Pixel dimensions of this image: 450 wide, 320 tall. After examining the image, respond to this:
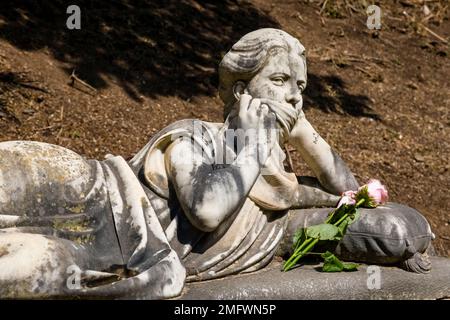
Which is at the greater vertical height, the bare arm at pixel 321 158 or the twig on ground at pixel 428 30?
the bare arm at pixel 321 158

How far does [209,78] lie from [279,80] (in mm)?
4580

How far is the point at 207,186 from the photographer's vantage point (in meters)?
4.30

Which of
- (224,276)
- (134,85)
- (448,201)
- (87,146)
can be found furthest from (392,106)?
A: (224,276)

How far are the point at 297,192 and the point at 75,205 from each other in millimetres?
1273

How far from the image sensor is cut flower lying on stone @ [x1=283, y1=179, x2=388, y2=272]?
4.67 meters

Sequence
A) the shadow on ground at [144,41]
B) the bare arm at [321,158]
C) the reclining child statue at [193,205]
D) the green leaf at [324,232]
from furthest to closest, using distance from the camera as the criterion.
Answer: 1. the shadow on ground at [144,41]
2. the bare arm at [321,158]
3. the green leaf at [324,232]
4. the reclining child statue at [193,205]

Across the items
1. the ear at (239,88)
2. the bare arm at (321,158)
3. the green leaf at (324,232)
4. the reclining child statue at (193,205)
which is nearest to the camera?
the reclining child statue at (193,205)

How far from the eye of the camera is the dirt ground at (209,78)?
8102 millimetres

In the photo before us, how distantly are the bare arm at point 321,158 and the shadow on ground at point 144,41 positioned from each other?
3.87m

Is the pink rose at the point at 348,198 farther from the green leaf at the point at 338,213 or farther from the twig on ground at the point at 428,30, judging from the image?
the twig on ground at the point at 428,30

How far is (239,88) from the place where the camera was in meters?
4.77

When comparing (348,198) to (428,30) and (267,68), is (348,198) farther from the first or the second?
(428,30)

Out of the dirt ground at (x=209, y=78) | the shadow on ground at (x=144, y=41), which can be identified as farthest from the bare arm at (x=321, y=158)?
the shadow on ground at (x=144, y=41)

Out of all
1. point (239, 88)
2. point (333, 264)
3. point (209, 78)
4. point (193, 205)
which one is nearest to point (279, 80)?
point (239, 88)
